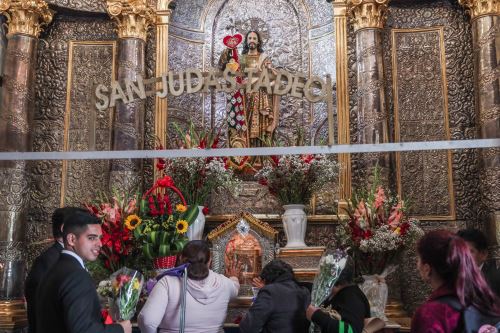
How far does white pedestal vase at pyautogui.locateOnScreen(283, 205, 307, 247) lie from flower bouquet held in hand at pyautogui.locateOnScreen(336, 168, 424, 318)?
0.46m

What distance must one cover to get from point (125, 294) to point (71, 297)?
564 millimetres

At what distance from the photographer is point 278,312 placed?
133 inches

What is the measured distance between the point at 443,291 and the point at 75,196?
21.7 ft

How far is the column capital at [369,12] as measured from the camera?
774cm

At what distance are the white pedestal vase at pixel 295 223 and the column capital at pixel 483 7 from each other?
365cm

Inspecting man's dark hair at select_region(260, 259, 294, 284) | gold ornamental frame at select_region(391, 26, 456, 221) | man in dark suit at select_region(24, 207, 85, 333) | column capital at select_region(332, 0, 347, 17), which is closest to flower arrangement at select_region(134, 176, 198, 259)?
man in dark suit at select_region(24, 207, 85, 333)

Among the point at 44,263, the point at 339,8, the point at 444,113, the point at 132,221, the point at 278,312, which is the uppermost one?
the point at 339,8

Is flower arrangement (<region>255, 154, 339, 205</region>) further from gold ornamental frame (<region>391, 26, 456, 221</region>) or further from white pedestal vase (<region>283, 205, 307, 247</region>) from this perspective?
gold ornamental frame (<region>391, 26, 456, 221</region>)

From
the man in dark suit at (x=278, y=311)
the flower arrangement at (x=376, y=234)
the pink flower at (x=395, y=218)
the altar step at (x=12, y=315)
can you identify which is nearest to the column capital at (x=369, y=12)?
the flower arrangement at (x=376, y=234)

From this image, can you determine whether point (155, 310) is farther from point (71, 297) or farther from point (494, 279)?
point (494, 279)

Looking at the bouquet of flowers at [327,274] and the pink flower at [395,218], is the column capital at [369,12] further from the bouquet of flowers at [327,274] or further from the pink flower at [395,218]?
the bouquet of flowers at [327,274]

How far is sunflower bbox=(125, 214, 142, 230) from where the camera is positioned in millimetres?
4988

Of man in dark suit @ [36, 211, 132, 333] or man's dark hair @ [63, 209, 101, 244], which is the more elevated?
man's dark hair @ [63, 209, 101, 244]

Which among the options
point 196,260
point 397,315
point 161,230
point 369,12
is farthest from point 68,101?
point 196,260
